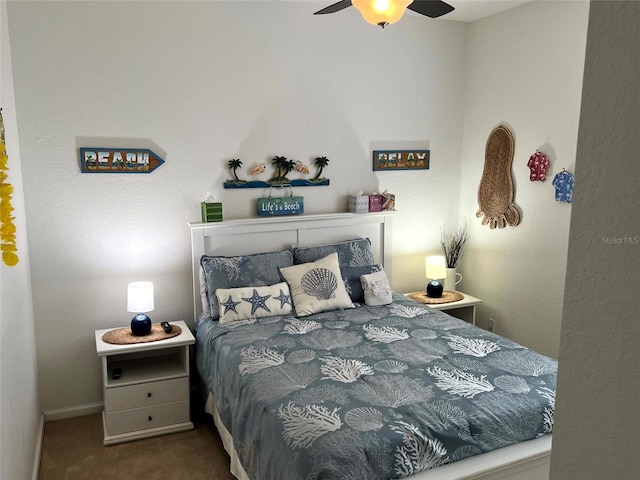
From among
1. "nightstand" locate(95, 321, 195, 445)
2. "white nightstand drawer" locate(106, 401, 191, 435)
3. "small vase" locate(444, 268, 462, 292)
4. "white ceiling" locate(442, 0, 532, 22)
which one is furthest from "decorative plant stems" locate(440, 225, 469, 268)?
"white nightstand drawer" locate(106, 401, 191, 435)

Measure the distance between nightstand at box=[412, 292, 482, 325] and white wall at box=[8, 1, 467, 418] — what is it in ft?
3.37

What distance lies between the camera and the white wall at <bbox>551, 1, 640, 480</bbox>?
65 cm

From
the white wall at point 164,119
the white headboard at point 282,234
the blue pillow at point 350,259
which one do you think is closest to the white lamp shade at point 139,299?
the white wall at point 164,119

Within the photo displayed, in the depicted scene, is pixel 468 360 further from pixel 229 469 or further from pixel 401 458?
pixel 229 469

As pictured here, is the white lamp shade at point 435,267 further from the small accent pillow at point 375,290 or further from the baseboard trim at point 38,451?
the baseboard trim at point 38,451

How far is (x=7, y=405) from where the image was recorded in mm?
1976

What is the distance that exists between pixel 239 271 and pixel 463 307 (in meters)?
1.85

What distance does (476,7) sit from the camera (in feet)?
12.6

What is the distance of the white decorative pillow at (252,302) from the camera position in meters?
3.30

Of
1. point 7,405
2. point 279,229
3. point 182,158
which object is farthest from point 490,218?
point 7,405

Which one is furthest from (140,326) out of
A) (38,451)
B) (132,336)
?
(38,451)

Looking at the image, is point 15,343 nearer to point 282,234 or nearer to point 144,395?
point 144,395

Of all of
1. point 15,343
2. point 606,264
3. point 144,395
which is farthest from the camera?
point 144,395

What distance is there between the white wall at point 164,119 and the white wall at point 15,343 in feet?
0.60
